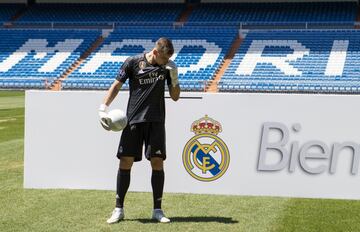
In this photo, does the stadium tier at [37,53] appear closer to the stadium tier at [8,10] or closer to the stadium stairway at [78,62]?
the stadium stairway at [78,62]

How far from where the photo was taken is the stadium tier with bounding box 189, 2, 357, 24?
32.1 metres

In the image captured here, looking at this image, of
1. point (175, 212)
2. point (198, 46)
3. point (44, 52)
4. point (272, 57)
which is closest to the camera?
point (175, 212)

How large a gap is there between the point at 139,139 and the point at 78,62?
26.2 m

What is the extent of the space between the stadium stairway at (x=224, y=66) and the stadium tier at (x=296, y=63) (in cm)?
32

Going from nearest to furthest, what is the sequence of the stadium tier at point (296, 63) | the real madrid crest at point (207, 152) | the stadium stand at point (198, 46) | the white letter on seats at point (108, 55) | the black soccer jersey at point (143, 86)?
the black soccer jersey at point (143, 86) < the real madrid crest at point (207, 152) < the stadium tier at point (296, 63) < the stadium stand at point (198, 46) < the white letter on seats at point (108, 55)

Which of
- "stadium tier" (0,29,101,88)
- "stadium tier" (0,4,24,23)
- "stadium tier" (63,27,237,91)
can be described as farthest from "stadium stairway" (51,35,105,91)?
"stadium tier" (0,4,24,23)

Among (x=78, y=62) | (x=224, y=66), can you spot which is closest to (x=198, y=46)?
(x=224, y=66)

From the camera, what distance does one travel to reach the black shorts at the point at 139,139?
5.41 metres

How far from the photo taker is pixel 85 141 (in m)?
6.76

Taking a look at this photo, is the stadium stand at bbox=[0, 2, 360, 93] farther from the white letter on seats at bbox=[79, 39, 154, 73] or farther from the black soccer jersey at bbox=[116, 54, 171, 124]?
the black soccer jersey at bbox=[116, 54, 171, 124]

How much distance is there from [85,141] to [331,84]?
63.8ft

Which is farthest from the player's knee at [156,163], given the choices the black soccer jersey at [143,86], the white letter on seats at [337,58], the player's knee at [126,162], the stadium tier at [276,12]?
the stadium tier at [276,12]

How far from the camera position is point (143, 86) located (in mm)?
5395

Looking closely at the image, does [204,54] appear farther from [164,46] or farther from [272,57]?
[164,46]
